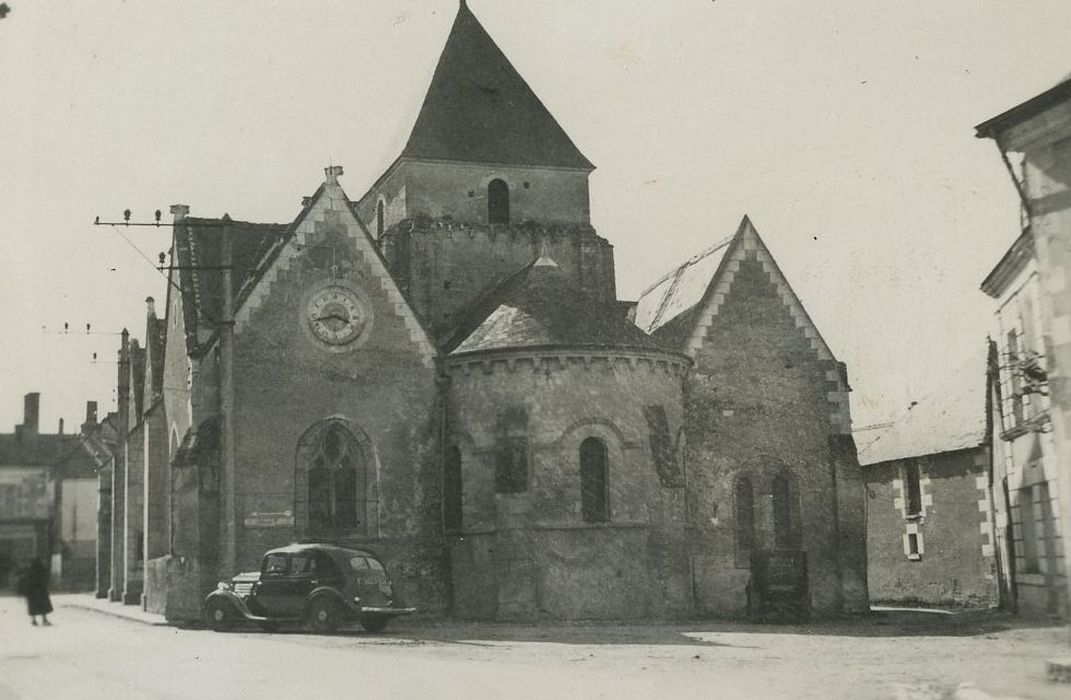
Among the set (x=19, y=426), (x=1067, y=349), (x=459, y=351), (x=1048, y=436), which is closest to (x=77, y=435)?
(x=19, y=426)

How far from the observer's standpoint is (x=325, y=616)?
2483 cm

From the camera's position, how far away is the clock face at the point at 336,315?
98.9 feet

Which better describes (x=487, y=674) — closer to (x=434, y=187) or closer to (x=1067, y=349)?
(x=1067, y=349)

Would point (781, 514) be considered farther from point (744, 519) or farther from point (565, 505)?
point (565, 505)

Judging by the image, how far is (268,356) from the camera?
2955 cm

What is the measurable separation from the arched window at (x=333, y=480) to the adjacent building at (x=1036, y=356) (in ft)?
49.1

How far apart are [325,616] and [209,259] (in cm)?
1352

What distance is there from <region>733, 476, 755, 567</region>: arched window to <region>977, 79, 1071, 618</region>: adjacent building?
6.17 m

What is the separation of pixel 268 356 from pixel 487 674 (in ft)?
51.0

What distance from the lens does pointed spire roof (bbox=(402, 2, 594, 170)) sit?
120 ft

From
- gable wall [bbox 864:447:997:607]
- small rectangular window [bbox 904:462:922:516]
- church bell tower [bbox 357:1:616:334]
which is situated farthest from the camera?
small rectangular window [bbox 904:462:922:516]

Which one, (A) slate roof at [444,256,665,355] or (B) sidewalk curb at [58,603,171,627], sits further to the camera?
(B) sidewalk curb at [58,603,171,627]

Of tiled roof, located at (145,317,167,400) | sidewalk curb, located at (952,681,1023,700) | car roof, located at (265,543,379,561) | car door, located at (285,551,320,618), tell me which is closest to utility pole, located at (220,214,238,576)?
car roof, located at (265,543,379,561)

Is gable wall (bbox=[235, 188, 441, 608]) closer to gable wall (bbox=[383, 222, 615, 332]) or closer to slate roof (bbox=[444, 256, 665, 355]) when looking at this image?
slate roof (bbox=[444, 256, 665, 355])
